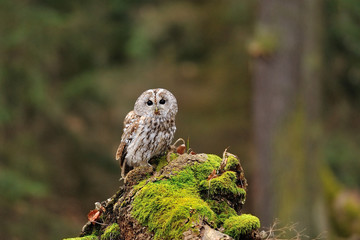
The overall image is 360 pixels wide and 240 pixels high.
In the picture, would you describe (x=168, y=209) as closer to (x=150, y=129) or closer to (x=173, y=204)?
(x=173, y=204)

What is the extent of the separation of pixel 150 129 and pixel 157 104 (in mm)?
193

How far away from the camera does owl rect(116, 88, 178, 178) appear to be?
14.1 feet

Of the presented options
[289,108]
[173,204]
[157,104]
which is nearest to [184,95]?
[289,108]

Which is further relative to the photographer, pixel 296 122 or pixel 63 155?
pixel 63 155

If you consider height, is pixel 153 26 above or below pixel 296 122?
above

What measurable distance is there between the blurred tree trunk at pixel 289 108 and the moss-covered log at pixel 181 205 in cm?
517

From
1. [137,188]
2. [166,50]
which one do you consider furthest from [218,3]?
[137,188]

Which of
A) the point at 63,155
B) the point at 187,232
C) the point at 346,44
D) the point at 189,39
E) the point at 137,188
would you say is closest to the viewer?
the point at 187,232

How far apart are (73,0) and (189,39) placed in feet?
8.38

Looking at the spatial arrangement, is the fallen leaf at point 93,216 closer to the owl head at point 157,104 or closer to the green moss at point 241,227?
the green moss at point 241,227

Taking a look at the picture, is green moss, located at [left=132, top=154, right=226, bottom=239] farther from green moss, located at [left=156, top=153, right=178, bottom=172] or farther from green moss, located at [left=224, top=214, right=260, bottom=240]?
green moss, located at [left=156, top=153, right=178, bottom=172]

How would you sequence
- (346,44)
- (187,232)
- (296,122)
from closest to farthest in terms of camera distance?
(187,232)
(296,122)
(346,44)

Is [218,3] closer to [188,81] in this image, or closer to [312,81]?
[188,81]

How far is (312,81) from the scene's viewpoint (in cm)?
859
